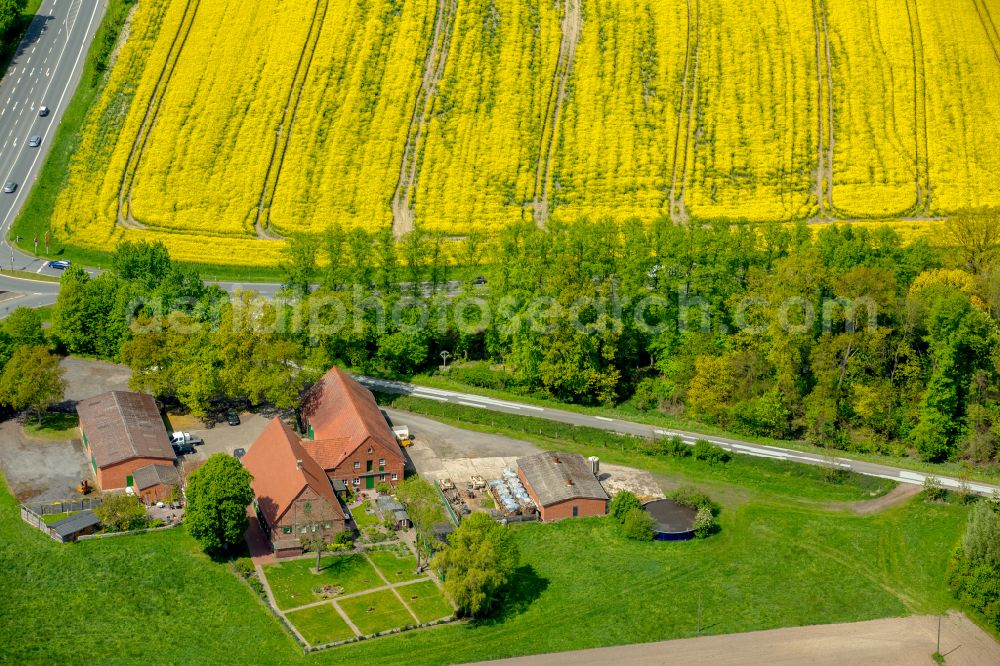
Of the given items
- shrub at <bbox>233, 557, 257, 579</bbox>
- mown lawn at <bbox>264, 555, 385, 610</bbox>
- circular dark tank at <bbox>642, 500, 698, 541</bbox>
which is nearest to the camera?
mown lawn at <bbox>264, 555, 385, 610</bbox>

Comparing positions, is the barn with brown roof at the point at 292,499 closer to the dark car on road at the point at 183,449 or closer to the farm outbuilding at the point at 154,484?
the farm outbuilding at the point at 154,484

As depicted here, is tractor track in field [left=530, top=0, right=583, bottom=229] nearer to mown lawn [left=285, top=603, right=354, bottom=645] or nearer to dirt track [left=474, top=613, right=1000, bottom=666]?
mown lawn [left=285, top=603, right=354, bottom=645]

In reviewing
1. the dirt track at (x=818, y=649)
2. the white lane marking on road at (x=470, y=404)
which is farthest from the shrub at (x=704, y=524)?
the white lane marking on road at (x=470, y=404)

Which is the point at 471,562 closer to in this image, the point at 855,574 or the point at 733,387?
the point at 855,574

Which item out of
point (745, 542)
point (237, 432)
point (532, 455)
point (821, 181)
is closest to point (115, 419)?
point (237, 432)

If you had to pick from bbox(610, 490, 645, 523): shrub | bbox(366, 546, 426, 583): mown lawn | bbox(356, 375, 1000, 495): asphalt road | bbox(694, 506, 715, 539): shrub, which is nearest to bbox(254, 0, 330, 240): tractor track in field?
bbox(356, 375, 1000, 495): asphalt road

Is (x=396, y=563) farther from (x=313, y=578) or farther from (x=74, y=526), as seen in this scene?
(x=74, y=526)
